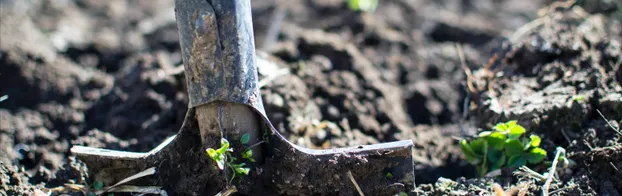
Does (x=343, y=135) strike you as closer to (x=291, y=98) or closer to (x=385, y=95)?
(x=291, y=98)

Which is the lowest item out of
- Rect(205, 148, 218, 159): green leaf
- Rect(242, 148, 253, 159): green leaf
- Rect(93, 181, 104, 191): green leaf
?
Rect(93, 181, 104, 191): green leaf

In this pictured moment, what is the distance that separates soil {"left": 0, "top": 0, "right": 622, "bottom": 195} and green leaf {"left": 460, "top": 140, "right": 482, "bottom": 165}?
0.11 metres

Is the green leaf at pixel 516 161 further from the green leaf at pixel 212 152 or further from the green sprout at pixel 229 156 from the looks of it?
the green leaf at pixel 212 152

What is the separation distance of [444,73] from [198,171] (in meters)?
1.88

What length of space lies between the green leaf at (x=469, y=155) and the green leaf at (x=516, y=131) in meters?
0.16

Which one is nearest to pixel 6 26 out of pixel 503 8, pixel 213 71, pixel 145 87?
pixel 145 87

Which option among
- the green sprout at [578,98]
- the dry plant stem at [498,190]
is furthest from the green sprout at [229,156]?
the green sprout at [578,98]

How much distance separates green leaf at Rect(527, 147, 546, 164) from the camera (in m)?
2.15

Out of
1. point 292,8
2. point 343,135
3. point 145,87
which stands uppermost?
point 292,8

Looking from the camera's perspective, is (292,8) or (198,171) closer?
(198,171)

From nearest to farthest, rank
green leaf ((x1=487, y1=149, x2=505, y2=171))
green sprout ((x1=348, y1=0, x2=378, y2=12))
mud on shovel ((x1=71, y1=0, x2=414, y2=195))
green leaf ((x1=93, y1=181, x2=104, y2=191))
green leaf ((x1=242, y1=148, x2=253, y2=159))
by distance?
1. mud on shovel ((x1=71, y1=0, x2=414, y2=195))
2. green leaf ((x1=242, y1=148, x2=253, y2=159))
3. green leaf ((x1=93, y1=181, x2=104, y2=191))
4. green leaf ((x1=487, y1=149, x2=505, y2=171))
5. green sprout ((x1=348, y1=0, x2=378, y2=12))

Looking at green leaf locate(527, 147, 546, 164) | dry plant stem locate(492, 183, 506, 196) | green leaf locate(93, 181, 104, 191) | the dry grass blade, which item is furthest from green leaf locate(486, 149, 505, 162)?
green leaf locate(93, 181, 104, 191)

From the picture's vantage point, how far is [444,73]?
11.6ft

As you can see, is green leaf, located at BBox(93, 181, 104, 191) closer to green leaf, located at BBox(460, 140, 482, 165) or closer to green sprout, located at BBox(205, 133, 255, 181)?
green sprout, located at BBox(205, 133, 255, 181)
